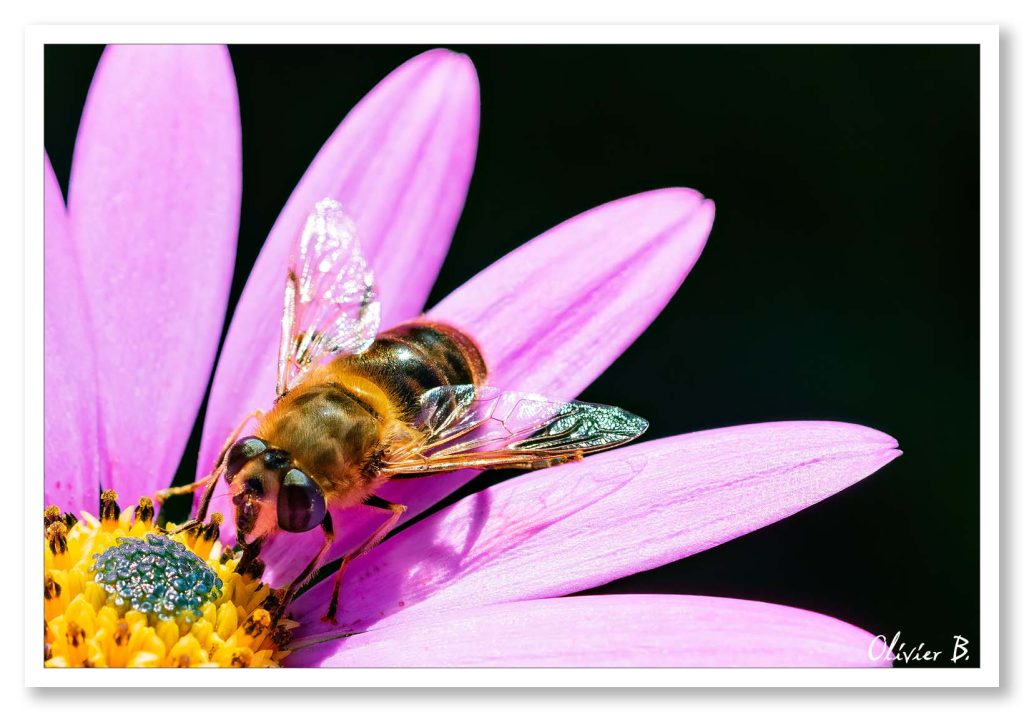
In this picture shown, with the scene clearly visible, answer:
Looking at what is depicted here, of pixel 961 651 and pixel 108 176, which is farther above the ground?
pixel 108 176

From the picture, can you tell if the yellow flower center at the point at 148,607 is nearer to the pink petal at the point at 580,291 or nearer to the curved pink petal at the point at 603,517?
the curved pink petal at the point at 603,517

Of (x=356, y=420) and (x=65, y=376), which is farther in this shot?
(x=65, y=376)

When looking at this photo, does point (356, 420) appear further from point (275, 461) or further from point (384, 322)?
point (384, 322)

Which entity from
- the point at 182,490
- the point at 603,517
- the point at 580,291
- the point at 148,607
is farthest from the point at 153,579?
the point at 580,291
